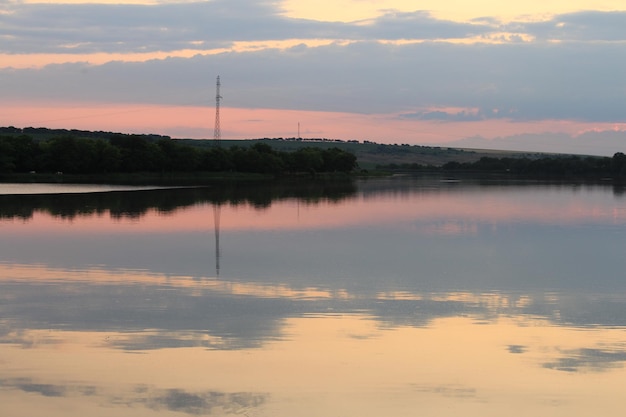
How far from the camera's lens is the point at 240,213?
4572 cm

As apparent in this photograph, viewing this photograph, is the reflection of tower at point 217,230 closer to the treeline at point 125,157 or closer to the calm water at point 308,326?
the calm water at point 308,326

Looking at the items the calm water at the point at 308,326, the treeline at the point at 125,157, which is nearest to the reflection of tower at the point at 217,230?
the calm water at the point at 308,326

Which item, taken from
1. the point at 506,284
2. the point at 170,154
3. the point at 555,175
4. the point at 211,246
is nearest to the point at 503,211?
the point at 211,246

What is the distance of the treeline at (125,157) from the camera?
116 meters

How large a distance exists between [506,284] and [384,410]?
10743 millimetres

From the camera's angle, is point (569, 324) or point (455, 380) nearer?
point (455, 380)

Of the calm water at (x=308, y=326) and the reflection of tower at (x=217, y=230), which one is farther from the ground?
the reflection of tower at (x=217, y=230)

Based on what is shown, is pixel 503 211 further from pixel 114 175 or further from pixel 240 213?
pixel 114 175

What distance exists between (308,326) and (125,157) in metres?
113

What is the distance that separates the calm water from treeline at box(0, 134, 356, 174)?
87.3 m

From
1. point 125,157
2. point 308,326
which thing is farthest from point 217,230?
point 125,157

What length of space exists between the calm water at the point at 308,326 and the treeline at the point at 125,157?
87.3 metres

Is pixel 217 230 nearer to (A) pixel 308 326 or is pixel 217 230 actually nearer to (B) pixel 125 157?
(A) pixel 308 326

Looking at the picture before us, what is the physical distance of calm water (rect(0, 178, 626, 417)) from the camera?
11.3 m
